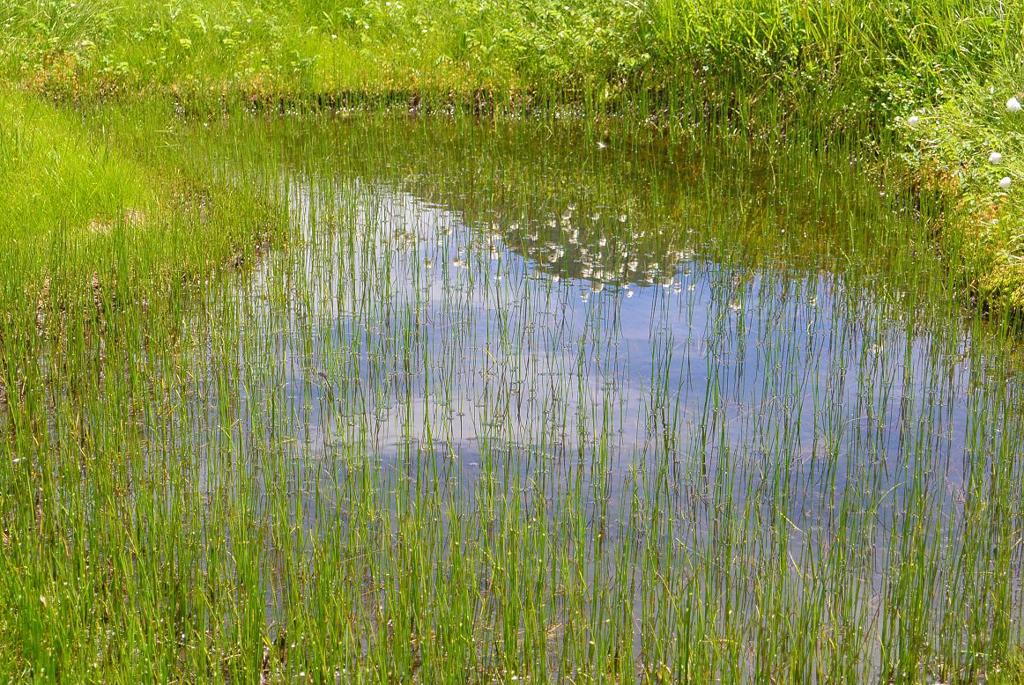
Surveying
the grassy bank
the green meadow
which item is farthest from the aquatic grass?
the grassy bank

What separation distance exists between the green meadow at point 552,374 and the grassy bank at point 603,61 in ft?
0.22

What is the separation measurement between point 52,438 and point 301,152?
248 inches

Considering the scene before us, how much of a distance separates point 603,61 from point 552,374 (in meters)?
7.59

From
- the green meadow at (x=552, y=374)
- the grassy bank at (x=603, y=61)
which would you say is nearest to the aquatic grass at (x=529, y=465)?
the green meadow at (x=552, y=374)

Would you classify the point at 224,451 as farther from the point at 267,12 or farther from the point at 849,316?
the point at 267,12

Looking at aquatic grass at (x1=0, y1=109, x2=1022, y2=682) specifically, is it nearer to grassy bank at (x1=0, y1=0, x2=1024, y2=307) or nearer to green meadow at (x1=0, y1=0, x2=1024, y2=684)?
A: green meadow at (x1=0, y1=0, x2=1024, y2=684)

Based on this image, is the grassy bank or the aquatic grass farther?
the grassy bank

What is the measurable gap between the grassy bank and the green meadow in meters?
0.07

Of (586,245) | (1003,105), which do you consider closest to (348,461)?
(586,245)

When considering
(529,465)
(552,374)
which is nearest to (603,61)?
(552,374)

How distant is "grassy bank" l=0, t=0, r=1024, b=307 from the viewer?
9130mm

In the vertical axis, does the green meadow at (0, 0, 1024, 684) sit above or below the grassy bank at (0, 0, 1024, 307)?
below

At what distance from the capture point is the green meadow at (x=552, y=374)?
393 centimetres

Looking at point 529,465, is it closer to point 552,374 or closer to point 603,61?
point 552,374
